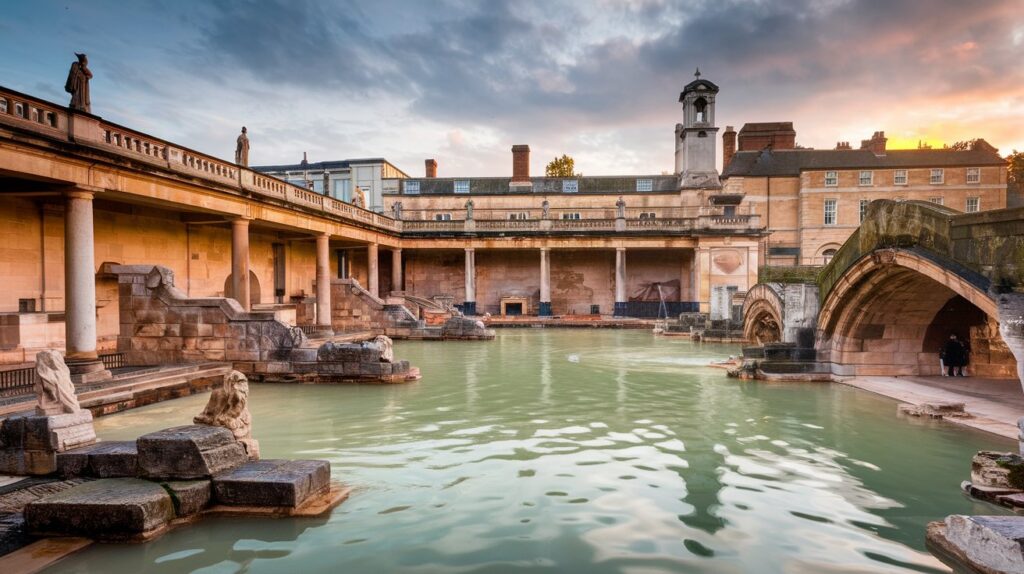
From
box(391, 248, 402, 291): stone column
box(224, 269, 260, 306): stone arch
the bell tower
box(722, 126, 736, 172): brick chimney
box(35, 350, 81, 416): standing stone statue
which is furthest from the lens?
box(722, 126, 736, 172): brick chimney

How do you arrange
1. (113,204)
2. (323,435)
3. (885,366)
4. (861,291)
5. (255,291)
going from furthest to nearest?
1. (255,291)
2. (113,204)
3. (885,366)
4. (861,291)
5. (323,435)

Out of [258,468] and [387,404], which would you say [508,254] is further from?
[258,468]

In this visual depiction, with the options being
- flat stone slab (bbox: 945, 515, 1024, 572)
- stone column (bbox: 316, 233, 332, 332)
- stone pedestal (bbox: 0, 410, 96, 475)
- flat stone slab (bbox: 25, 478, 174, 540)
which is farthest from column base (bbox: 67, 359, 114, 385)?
flat stone slab (bbox: 945, 515, 1024, 572)

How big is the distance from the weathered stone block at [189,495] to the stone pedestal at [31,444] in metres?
1.85

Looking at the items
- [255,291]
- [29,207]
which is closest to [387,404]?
[29,207]

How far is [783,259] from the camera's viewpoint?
4400 cm

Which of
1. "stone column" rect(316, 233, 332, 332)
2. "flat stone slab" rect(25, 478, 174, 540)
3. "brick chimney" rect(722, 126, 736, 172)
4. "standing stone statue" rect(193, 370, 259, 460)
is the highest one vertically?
"brick chimney" rect(722, 126, 736, 172)

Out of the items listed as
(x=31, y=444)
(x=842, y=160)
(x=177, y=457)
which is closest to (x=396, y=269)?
(x=31, y=444)

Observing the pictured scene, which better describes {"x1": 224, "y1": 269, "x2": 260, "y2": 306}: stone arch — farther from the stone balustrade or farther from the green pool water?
the green pool water

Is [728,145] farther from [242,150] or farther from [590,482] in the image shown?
[590,482]

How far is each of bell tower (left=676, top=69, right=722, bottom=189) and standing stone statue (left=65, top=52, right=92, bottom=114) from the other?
3415 centimetres

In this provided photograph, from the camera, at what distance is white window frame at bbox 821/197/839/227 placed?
4306 centimetres

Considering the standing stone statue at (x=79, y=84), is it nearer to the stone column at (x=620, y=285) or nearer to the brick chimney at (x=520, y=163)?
the stone column at (x=620, y=285)

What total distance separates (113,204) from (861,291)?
19582mm
